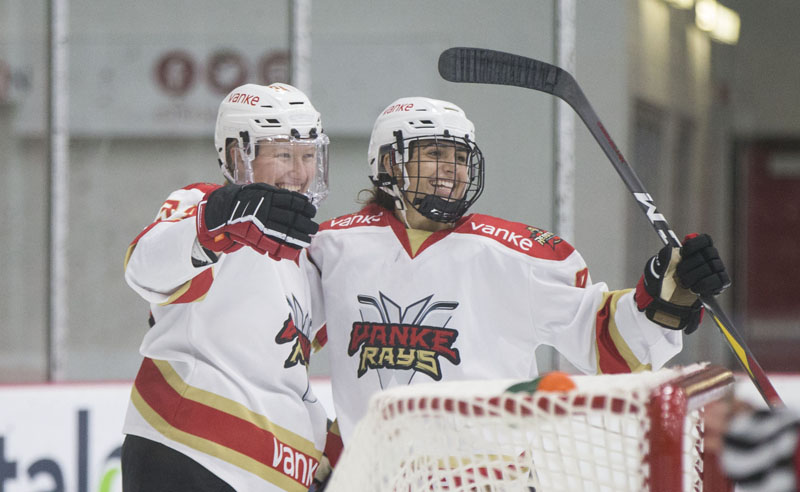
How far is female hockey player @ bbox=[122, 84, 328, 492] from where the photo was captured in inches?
72.5

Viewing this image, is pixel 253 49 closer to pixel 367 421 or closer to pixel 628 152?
pixel 628 152

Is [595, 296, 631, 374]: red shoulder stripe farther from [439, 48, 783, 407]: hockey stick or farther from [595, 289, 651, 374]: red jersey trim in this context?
[439, 48, 783, 407]: hockey stick

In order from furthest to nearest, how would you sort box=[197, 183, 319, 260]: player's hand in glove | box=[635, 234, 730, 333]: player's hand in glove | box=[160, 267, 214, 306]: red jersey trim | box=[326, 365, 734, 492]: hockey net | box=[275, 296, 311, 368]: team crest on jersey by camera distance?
box=[275, 296, 311, 368]: team crest on jersey < box=[160, 267, 214, 306]: red jersey trim < box=[635, 234, 730, 333]: player's hand in glove < box=[197, 183, 319, 260]: player's hand in glove < box=[326, 365, 734, 492]: hockey net

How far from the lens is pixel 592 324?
188 cm

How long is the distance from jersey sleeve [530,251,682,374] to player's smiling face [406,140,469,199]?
21 cm

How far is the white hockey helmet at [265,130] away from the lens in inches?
75.5

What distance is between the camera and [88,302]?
13.6 feet

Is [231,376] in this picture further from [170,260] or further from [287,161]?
[287,161]

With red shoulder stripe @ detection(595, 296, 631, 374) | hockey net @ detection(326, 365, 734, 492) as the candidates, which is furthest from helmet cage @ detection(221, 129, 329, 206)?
hockey net @ detection(326, 365, 734, 492)

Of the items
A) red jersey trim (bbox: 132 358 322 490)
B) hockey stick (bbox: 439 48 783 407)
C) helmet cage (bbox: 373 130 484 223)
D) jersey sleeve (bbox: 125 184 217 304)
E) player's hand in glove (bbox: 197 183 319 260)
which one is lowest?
red jersey trim (bbox: 132 358 322 490)

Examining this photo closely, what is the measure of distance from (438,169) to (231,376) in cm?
53

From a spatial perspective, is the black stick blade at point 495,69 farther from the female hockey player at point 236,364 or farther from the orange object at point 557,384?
the orange object at point 557,384

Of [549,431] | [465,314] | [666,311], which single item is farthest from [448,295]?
[549,431]

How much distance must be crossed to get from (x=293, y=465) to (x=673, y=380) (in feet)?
3.20
